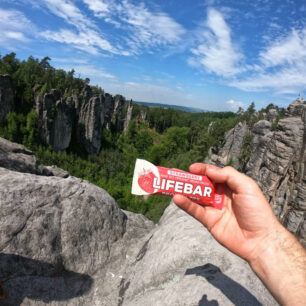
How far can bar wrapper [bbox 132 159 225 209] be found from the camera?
13.7 ft

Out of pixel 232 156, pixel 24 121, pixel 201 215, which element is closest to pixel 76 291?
pixel 201 215

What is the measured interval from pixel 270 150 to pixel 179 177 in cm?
2514

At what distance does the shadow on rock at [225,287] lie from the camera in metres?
4.87

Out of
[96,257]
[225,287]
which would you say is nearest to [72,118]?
[96,257]

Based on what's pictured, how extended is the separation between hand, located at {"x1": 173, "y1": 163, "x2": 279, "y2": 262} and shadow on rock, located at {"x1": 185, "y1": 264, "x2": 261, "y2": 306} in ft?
6.42

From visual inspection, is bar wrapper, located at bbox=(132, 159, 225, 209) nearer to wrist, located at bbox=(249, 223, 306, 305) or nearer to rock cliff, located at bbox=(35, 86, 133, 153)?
wrist, located at bbox=(249, 223, 306, 305)

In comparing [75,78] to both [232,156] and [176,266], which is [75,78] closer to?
[232,156]

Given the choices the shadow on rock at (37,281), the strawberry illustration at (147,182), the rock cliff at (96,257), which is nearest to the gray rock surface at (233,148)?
the rock cliff at (96,257)

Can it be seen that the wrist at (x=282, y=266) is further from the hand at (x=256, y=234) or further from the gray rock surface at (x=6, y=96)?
the gray rock surface at (x=6, y=96)

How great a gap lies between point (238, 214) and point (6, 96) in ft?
176

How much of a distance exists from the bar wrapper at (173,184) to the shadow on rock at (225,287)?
2543 millimetres

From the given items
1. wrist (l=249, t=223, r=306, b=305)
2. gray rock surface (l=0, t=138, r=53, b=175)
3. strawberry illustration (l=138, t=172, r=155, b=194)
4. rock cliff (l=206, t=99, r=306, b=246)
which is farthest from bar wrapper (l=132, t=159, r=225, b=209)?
rock cliff (l=206, t=99, r=306, b=246)

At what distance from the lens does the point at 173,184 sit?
4223 millimetres

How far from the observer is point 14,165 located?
11438mm
